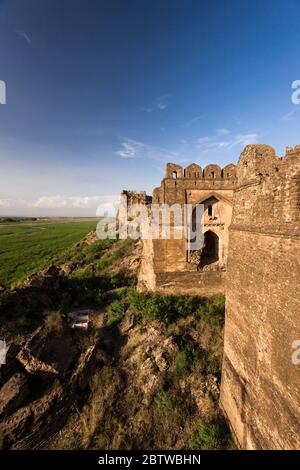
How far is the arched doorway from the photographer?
1058 cm

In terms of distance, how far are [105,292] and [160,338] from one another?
4813 millimetres

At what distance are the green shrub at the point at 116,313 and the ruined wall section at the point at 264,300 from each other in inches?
191

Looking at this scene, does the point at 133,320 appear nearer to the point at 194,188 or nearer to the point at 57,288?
the point at 57,288

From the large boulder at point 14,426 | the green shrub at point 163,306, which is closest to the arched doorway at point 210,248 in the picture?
the green shrub at point 163,306

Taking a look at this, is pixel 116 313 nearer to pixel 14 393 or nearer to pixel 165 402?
pixel 165 402

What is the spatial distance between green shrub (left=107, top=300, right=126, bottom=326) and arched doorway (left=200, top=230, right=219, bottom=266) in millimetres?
4442

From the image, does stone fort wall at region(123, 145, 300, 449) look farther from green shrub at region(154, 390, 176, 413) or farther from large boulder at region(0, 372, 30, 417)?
large boulder at region(0, 372, 30, 417)

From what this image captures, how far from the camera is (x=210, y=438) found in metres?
5.51

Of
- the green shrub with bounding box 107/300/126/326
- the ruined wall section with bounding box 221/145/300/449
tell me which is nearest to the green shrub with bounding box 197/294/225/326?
the ruined wall section with bounding box 221/145/300/449

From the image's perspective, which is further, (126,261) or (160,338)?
(126,261)

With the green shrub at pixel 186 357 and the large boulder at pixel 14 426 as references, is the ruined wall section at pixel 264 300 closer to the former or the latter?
the green shrub at pixel 186 357

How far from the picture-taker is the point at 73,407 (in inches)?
242

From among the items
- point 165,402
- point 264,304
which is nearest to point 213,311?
point 165,402
